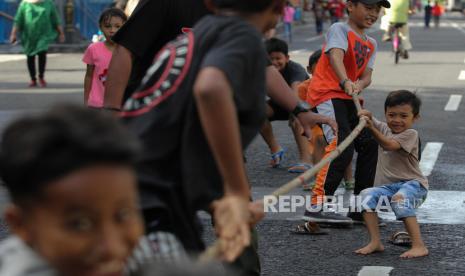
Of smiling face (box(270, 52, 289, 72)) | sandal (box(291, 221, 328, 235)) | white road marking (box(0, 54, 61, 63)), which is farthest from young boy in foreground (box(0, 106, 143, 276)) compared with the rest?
white road marking (box(0, 54, 61, 63))

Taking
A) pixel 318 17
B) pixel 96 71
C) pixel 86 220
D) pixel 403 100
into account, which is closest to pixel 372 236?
pixel 403 100

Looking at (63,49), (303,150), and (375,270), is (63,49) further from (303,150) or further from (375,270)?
(375,270)

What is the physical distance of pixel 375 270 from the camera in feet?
21.3

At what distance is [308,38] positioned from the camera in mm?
38188

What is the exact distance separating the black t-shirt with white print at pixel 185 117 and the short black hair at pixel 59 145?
890mm

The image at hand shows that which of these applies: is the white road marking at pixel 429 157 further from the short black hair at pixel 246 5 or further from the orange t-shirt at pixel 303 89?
the short black hair at pixel 246 5

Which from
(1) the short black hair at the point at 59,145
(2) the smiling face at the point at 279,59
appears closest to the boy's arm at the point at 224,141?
(1) the short black hair at the point at 59,145

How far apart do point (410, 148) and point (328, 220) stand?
0.90m

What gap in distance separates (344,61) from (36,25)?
1279 cm

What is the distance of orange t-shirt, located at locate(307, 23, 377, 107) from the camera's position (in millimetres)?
7582

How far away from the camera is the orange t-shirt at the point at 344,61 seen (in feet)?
24.9

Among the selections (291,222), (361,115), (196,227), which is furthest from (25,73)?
(196,227)

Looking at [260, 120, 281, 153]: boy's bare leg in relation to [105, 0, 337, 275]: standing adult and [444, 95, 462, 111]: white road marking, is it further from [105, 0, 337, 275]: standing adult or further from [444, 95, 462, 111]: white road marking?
[105, 0, 337, 275]: standing adult

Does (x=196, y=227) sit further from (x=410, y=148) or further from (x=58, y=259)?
(x=410, y=148)
